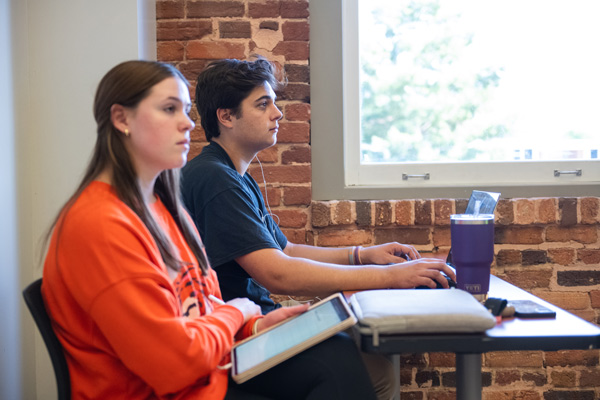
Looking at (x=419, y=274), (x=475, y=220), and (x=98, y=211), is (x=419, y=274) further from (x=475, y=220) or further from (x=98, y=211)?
(x=98, y=211)

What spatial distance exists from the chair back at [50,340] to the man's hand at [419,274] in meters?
0.83

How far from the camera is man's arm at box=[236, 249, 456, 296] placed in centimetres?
155

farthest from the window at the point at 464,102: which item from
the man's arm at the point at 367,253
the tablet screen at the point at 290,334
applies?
the tablet screen at the point at 290,334

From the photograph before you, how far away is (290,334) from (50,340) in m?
0.46

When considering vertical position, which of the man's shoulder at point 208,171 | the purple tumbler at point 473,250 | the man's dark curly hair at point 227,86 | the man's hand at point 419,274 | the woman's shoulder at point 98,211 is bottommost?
the man's hand at point 419,274

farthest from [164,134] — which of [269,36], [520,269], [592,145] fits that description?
[592,145]

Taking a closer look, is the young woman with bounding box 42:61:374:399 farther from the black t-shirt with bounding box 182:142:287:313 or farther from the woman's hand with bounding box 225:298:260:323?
the black t-shirt with bounding box 182:142:287:313

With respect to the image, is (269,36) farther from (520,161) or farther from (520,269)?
(520,269)

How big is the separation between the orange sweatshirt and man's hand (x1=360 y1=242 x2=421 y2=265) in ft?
3.03

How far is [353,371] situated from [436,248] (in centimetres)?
138

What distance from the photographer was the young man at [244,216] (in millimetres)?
1619

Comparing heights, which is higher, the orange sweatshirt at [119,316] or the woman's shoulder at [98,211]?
the woman's shoulder at [98,211]

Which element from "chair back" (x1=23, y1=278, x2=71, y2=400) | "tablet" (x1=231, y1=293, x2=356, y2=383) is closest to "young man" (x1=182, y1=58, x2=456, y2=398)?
"tablet" (x1=231, y1=293, x2=356, y2=383)

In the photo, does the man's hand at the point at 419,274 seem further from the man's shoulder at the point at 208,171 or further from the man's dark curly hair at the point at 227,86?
the man's dark curly hair at the point at 227,86
